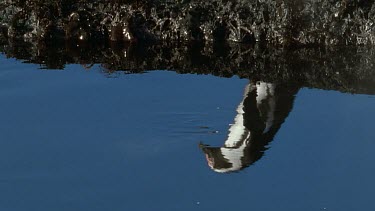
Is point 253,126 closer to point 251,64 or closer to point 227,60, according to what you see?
point 251,64

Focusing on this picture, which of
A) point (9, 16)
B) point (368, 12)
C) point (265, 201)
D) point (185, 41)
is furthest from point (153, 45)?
point (265, 201)

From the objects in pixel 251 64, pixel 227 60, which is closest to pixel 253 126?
pixel 251 64

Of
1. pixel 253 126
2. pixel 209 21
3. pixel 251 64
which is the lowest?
pixel 253 126

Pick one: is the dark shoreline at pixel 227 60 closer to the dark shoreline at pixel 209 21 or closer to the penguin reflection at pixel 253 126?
the dark shoreline at pixel 209 21

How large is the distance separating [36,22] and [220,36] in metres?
1.92

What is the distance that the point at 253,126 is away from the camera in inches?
287

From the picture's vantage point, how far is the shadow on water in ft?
24.6

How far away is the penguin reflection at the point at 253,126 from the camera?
6562 mm

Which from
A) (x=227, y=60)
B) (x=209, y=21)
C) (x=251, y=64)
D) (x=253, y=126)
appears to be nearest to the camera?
(x=253, y=126)

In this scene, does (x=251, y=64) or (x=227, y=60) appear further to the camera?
(x=227, y=60)

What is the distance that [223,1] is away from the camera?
943 cm

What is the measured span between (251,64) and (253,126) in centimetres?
148

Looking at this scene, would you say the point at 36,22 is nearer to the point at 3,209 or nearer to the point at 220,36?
the point at 220,36

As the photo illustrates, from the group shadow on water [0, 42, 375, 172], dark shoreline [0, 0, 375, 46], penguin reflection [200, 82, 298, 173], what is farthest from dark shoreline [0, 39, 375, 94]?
penguin reflection [200, 82, 298, 173]
